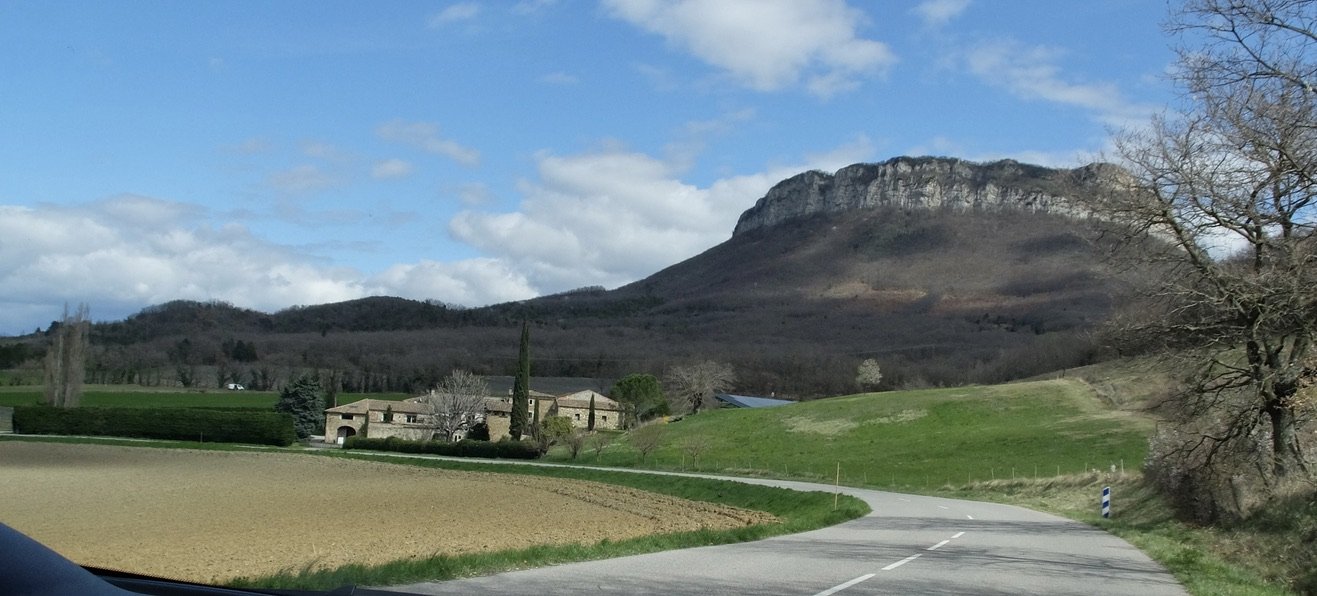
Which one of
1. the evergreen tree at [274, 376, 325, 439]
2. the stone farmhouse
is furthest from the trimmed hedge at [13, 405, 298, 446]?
the evergreen tree at [274, 376, 325, 439]

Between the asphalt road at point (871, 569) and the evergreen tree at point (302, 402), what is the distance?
8777 centimetres

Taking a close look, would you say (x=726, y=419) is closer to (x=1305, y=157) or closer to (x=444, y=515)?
(x=444, y=515)

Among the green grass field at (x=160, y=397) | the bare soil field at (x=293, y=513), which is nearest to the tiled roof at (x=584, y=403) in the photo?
the green grass field at (x=160, y=397)

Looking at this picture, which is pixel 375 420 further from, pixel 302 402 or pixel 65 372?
pixel 65 372

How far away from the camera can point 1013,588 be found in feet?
40.8

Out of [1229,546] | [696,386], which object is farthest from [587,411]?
[1229,546]

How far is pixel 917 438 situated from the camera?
243 ft

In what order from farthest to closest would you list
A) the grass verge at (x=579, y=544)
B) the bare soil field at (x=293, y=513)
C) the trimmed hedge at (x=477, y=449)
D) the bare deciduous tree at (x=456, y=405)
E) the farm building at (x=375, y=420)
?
1. the farm building at (x=375, y=420)
2. the bare deciduous tree at (x=456, y=405)
3. the trimmed hedge at (x=477, y=449)
4. the bare soil field at (x=293, y=513)
5. the grass verge at (x=579, y=544)

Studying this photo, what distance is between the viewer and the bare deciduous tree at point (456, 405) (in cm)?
9281

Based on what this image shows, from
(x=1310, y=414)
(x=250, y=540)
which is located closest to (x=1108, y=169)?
(x=1310, y=414)

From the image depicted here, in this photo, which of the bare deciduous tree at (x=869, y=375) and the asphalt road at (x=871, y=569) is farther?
the bare deciduous tree at (x=869, y=375)

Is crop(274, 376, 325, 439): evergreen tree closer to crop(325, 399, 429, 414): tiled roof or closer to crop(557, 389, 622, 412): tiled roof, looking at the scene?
crop(325, 399, 429, 414): tiled roof

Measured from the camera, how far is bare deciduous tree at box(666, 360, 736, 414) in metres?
112

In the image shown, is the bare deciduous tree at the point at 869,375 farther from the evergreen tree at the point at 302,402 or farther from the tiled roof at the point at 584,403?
the evergreen tree at the point at 302,402
